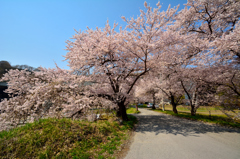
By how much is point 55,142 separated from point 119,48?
7710mm

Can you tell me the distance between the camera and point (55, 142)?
4.24 meters

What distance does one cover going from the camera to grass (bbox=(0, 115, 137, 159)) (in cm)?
370

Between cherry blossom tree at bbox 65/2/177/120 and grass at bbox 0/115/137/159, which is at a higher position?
cherry blossom tree at bbox 65/2/177/120

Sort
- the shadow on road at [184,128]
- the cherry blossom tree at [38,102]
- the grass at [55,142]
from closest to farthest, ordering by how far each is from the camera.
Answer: the grass at [55,142] → the cherry blossom tree at [38,102] → the shadow on road at [184,128]

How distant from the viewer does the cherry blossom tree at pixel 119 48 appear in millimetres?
7777

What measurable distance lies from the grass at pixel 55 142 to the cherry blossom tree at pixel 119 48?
4.46m

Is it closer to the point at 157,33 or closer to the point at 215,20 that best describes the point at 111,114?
the point at 157,33

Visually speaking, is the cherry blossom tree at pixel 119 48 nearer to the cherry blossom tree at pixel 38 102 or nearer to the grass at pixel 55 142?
the cherry blossom tree at pixel 38 102

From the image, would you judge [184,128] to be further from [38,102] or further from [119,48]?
[38,102]

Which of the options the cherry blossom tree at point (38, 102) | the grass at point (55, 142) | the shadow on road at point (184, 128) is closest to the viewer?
the grass at point (55, 142)

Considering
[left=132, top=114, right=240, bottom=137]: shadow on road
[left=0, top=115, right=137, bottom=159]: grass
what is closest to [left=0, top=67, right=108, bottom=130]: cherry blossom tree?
[left=0, top=115, right=137, bottom=159]: grass

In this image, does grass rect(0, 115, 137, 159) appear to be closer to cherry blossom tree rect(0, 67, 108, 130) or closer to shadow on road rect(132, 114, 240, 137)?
cherry blossom tree rect(0, 67, 108, 130)

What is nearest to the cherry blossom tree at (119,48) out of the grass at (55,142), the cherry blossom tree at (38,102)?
the cherry blossom tree at (38,102)

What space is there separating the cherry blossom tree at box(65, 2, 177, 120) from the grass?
4458 mm
